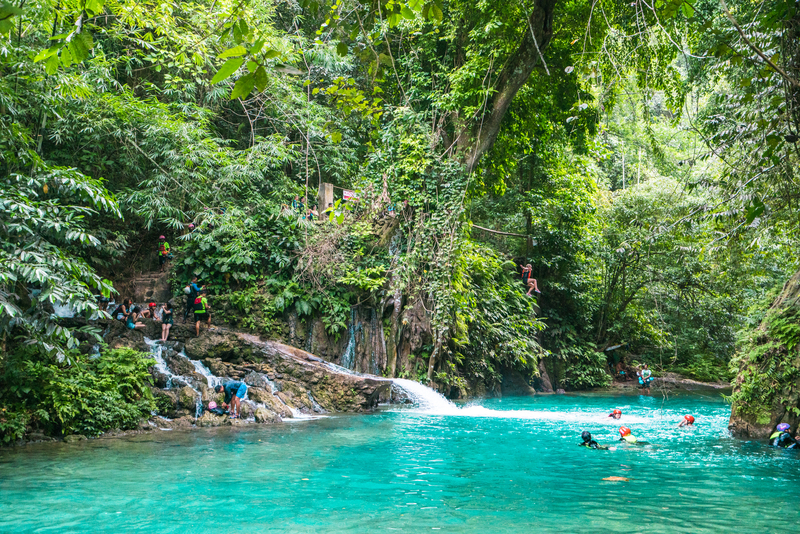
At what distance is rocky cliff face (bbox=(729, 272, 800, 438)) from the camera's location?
9016mm

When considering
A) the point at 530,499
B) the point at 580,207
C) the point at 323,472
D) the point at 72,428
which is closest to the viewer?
the point at 530,499

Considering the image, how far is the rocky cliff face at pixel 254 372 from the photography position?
39.0 ft

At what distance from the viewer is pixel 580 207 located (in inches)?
872

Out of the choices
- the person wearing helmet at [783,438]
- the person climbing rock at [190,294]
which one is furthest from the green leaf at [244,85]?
the person climbing rock at [190,294]

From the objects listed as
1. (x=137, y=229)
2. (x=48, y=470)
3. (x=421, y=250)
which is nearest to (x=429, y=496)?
(x=48, y=470)

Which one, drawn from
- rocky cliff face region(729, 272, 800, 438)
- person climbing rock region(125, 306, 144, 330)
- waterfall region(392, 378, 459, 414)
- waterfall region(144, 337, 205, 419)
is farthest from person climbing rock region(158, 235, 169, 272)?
rocky cliff face region(729, 272, 800, 438)

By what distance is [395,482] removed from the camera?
6.15 m

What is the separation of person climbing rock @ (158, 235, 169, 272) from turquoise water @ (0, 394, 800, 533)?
8874mm

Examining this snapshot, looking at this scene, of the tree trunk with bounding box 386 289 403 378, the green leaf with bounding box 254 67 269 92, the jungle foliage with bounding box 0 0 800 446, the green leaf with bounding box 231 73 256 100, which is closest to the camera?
the green leaf with bounding box 231 73 256 100

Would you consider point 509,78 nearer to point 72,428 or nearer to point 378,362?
point 378,362

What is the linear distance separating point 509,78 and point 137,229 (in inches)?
504

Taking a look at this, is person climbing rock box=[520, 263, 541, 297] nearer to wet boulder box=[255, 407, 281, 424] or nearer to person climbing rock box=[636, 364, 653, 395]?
person climbing rock box=[636, 364, 653, 395]

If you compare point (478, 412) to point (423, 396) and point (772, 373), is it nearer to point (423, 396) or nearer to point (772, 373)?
point (423, 396)

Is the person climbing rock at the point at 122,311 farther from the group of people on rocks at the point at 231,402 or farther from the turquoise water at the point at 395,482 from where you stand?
the turquoise water at the point at 395,482
